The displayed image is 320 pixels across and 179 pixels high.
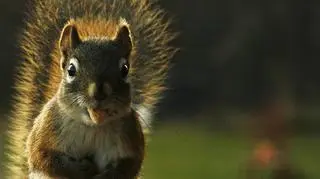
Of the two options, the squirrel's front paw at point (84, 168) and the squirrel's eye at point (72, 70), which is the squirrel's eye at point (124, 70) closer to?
the squirrel's eye at point (72, 70)

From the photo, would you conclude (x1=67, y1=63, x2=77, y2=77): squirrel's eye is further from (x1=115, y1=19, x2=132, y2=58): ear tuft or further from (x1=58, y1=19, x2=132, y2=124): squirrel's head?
(x1=115, y1=19, x2=132, y2=58): ear tuft

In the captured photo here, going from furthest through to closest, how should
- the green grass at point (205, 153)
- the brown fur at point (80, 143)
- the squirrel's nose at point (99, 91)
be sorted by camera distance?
the green grass at point (205, 153), the brown fur at point (80, 143), the squirrel's nose at point (99, 91)

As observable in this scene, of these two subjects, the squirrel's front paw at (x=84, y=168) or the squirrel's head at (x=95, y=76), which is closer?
the squirrel's head at (x=95, y=76)

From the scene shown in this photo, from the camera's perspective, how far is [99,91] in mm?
2082

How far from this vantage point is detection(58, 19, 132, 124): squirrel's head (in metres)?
2.10

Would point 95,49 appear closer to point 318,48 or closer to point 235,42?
point 235,42

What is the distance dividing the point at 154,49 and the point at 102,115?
73 centimetres

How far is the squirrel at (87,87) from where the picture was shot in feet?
7.13

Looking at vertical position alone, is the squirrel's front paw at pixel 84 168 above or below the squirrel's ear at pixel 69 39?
below

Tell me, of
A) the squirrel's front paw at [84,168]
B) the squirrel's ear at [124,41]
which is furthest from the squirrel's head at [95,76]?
the squirrel's front paw at [84,168]

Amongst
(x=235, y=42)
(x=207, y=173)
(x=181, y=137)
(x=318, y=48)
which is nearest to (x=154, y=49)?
(x=207, y=173)

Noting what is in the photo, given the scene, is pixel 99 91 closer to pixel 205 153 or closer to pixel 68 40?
pixel 68 40

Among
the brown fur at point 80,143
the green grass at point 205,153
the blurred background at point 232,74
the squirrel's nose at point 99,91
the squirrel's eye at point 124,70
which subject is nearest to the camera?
the squirrel's nose at point 99,91

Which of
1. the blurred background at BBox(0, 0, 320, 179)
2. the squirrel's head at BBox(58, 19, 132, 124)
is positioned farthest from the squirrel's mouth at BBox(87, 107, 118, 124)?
the blurred background at BBox(0, 0, 320, 179)
